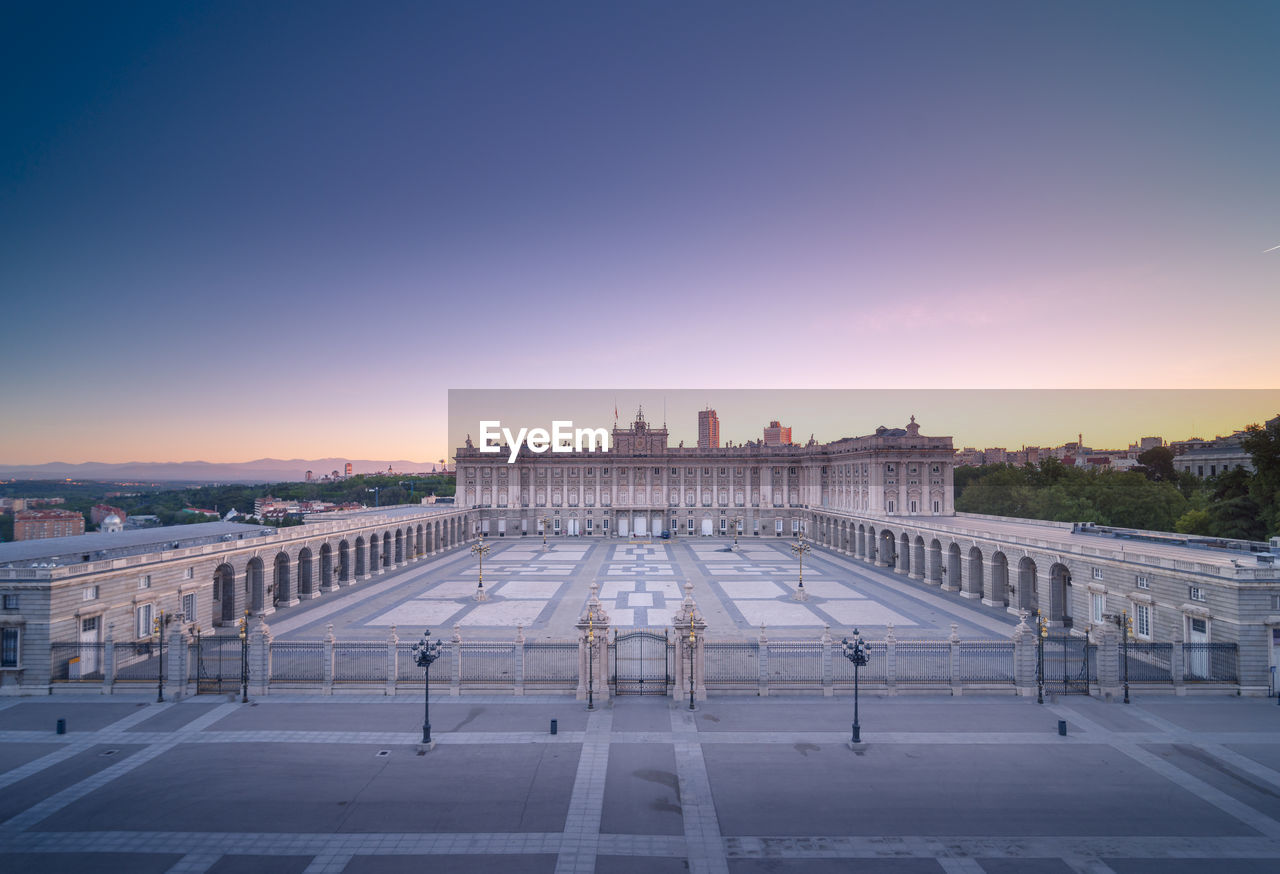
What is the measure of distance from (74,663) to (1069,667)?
43.3 meters

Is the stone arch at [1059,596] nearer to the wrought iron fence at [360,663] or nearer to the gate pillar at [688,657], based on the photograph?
the gate pillar at [688,657]

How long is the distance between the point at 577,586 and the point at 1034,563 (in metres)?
32.2

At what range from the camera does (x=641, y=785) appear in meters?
16.5

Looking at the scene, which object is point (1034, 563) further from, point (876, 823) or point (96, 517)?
point (96, 517)

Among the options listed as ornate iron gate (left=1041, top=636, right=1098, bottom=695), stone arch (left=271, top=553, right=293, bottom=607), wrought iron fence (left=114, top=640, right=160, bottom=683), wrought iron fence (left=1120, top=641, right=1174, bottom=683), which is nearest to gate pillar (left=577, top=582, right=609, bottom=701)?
ornate iron gate (left=1041, top=636, right=1098, bottom=695)

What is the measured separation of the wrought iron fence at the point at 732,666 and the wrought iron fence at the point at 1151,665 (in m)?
14.7

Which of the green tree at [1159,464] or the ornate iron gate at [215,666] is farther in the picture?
the green tree at [1159,464]

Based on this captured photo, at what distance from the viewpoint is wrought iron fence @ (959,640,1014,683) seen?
Result: 2355 centimetres

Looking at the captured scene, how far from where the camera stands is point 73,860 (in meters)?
13.4

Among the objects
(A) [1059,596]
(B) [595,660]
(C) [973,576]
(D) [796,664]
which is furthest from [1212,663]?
(B) [595,660]

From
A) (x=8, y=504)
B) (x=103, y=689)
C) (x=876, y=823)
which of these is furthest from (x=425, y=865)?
(x=8, y=504)

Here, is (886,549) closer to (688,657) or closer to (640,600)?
(640,600)

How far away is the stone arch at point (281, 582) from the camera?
41.4 meters

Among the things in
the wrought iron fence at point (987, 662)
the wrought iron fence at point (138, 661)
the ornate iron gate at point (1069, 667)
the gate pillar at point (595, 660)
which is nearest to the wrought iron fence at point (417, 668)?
the gate pillar at point (595, 660)
